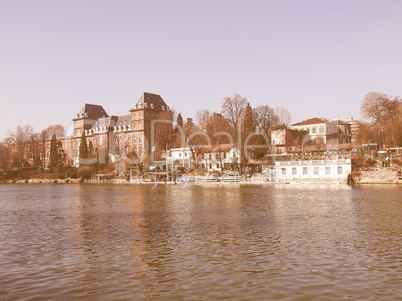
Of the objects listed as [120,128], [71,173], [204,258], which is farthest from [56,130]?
[204,258]

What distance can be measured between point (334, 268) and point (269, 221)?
10.8 meters

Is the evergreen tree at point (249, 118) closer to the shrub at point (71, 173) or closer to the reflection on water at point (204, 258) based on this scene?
the shrub at point (71, 173)

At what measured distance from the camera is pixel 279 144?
97.0m

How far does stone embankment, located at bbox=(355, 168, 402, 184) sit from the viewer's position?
60.2 m

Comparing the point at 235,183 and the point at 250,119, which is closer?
the point at 235,183

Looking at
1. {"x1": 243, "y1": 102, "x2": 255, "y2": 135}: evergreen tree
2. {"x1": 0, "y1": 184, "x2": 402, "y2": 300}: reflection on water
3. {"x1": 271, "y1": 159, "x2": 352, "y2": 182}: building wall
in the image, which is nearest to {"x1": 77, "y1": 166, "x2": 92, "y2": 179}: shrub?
{"x1": 243, "y1": 102, "x2": 255, "y2": 135}: evergreen tree

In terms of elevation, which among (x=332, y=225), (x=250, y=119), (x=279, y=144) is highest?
(x=250, y=119)

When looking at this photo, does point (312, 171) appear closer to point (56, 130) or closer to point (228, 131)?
point (228, 131)

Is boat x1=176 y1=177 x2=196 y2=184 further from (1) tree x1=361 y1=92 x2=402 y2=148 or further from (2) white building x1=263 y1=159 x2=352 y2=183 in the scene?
(1) tree x1=361 y1=92 x2=402 y2=148

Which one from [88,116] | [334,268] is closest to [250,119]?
[88,116]

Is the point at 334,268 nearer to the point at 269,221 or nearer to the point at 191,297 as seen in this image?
the point at 191,297

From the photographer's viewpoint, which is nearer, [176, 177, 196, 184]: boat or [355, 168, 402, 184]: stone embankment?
[355, 168, 402, 184]: stone embankment

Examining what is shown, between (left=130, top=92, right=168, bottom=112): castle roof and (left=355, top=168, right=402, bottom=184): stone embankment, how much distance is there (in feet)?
286

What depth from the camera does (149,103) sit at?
456ft
